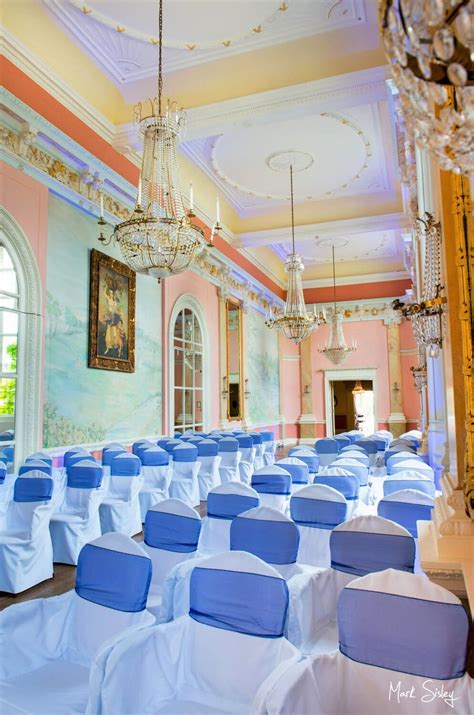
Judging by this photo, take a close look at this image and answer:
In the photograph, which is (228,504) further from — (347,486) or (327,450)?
(327,450)

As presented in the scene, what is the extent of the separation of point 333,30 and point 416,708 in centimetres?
681

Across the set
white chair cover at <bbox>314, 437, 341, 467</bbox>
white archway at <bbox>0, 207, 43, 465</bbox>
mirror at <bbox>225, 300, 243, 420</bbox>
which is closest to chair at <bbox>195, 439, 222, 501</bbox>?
white chair cover at <bbox>314, 437, 341, 467</bbox>

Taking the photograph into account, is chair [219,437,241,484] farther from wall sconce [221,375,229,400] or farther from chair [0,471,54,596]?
wall sconce [221,375,229,400]

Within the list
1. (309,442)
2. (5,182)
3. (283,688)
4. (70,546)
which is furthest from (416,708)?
(309,442)

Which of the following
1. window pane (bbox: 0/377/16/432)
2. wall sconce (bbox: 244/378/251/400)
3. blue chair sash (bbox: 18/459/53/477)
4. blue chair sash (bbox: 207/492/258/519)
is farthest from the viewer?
wall sconce (bbox: 244/378/251/400)

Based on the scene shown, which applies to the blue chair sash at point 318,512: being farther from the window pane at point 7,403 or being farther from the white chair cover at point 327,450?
the white chair cover at point 327,450

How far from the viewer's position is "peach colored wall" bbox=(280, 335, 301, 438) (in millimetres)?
17859

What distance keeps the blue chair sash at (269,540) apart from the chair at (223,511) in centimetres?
90

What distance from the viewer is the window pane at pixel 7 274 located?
6312 mm

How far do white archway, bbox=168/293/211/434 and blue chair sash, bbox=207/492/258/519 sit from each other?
5975mm

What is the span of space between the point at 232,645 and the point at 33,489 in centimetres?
298

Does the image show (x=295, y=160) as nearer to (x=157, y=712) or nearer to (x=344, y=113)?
(x=344, y=113)

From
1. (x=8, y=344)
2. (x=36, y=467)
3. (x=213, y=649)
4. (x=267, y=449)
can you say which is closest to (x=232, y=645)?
(x=213, y=649)

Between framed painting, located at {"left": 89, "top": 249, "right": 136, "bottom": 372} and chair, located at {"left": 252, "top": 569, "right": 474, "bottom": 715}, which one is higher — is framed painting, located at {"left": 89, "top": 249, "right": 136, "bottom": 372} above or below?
above
